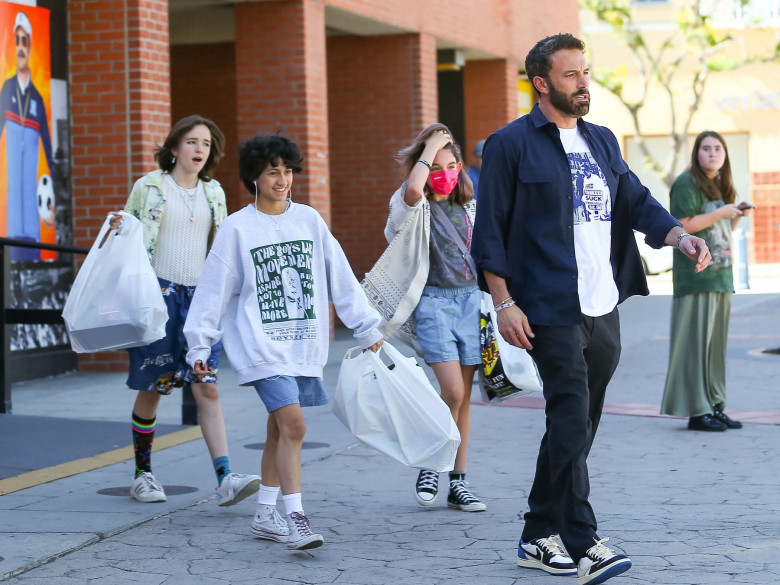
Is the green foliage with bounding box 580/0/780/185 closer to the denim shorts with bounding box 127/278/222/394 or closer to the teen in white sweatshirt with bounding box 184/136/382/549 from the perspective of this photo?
the denim shorts with bounding box 127/278/222/394

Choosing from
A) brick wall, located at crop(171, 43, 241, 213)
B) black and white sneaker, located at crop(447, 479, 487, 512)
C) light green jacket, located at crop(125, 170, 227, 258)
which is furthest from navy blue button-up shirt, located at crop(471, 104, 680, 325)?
brick wall, located at crop(171, 43, 241, 213)

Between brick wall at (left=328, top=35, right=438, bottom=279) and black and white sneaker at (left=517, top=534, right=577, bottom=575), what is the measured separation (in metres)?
11.6

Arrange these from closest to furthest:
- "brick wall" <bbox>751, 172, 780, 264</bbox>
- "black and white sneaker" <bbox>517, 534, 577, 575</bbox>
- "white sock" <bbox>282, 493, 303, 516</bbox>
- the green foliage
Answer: "black and white sneaker" <bbox>517, 534, 577, 575</bbox> < "white sock" <bbox>282, 493, 303, 516</bbox> < the green foliage < "brick wall" <bbox>751, 172, 780, 264</bbox>

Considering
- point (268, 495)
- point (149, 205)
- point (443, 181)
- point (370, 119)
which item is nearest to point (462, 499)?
point (268, 495)

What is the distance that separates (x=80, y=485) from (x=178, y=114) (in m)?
11.8

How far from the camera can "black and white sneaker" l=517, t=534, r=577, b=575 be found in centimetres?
516

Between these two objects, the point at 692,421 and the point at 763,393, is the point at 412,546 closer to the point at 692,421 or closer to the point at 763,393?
the point at 692,421

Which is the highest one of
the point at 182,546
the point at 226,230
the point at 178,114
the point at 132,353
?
the point at 178,114

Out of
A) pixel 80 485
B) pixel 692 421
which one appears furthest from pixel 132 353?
pixel 692 421

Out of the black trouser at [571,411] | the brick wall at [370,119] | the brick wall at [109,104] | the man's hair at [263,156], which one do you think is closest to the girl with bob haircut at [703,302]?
the man's hair at [263,156]

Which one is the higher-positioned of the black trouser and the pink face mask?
the pink face mask

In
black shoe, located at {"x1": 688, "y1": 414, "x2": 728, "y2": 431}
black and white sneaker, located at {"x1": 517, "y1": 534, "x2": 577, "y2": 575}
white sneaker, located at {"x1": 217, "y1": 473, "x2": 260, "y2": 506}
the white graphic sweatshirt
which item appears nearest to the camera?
black and white sneaker, located at {"x1": 517, "y1": 534, "x2": 577, "y2": 575}

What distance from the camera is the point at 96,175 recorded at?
1183 centimetres

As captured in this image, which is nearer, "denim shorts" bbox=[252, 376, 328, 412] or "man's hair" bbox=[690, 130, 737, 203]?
"denim shorts" bbox=[252, 376, 328, 412]
